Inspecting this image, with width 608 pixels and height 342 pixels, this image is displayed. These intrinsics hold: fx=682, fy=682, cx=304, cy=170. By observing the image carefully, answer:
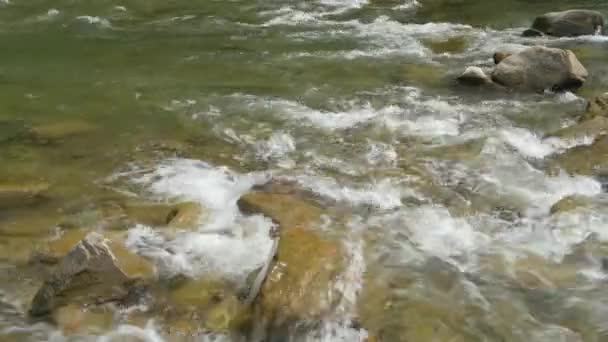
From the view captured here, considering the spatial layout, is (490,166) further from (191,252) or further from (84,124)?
(84,124)

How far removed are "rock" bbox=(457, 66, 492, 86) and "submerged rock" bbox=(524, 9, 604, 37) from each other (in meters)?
3.16

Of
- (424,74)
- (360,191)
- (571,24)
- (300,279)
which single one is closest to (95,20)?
(424,74)

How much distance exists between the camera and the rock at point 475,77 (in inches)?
388

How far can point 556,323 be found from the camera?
5.05m

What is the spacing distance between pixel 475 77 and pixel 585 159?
282 centimetres

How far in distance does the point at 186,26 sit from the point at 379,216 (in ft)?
31.8

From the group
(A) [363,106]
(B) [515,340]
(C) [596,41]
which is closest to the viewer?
(B) [515,340]

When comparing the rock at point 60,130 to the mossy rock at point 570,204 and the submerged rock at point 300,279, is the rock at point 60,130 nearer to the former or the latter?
the submerged rock at point 300,279

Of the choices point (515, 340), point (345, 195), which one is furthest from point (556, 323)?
point (345, 195)

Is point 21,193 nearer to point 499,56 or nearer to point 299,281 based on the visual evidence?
point 299,281

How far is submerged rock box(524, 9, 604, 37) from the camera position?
479 inches

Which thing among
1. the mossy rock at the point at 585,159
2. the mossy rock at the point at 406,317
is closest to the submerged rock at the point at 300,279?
the mossy rock at the point at 406,317

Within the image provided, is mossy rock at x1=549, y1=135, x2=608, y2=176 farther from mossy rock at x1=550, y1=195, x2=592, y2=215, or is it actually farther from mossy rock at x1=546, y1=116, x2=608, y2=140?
mossy rock at x1=550, y1=195, x2=592, y2=215

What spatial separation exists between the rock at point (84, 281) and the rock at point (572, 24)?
32.0ft
